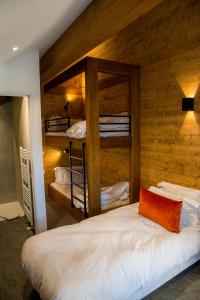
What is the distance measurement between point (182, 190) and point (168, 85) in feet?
5.01

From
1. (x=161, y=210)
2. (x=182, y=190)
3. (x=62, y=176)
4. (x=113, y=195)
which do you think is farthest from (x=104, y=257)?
(x=62, y=176)

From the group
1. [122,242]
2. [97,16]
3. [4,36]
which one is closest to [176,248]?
[122,242]

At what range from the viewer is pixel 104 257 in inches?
75.7

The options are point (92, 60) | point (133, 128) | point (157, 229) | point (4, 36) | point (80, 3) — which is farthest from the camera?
point (133, 128)

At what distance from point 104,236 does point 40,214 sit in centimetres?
156

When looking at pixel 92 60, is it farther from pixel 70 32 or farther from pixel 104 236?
pixel 104 236

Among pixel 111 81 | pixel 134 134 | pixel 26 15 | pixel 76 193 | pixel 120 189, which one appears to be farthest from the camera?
pixel 76 193

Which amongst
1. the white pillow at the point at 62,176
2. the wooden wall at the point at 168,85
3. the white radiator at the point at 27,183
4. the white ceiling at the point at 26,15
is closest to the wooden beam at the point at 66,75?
the white ceiling at the point at 26,15

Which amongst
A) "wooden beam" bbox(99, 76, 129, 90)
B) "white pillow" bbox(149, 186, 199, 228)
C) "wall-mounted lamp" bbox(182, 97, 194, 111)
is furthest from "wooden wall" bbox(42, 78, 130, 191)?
"white pillow" bbox(149, 186, 199, 228)

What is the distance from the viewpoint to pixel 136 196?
152 inches

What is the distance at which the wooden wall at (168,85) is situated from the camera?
2.86 metres

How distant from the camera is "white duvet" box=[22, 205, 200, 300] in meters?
1.66

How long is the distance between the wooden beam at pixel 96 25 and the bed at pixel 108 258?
198cm

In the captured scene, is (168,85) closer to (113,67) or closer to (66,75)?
(113,67)
